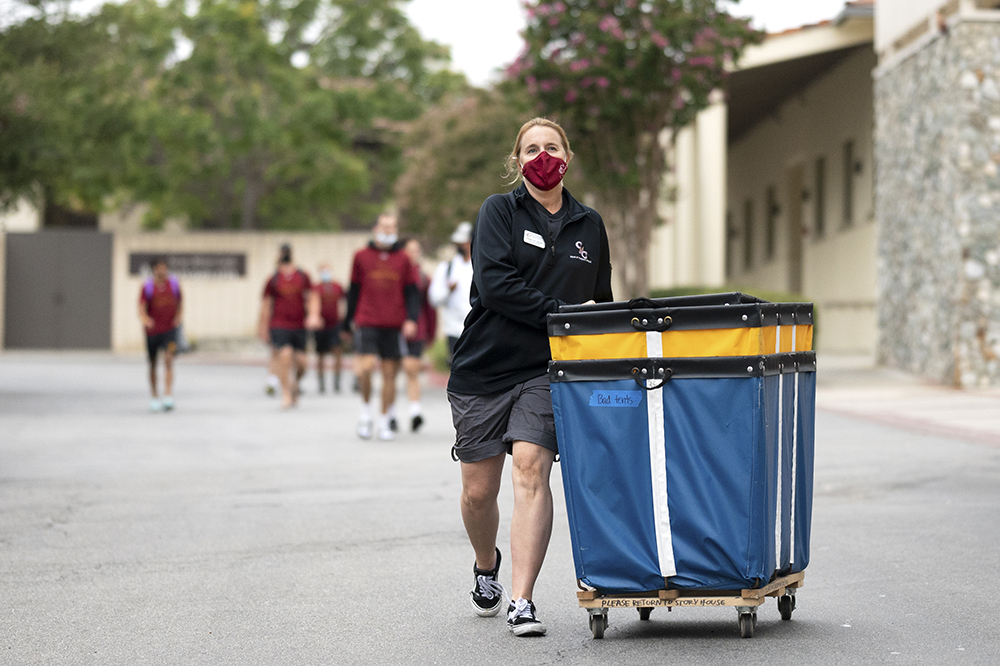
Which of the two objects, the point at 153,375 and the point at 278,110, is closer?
the point at 153,375

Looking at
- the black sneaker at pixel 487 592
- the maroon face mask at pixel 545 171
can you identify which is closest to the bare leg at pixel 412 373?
the black sneaker at pixel 487 592

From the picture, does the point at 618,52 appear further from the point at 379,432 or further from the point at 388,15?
the point at 388,15

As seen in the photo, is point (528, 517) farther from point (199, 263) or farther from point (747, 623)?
point (199, 263)

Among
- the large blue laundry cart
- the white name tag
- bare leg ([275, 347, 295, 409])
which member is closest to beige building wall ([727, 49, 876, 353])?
bare leg ([275, 347, 295, 409])

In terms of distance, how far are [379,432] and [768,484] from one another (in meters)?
8.32

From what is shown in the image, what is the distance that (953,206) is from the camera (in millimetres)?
16266

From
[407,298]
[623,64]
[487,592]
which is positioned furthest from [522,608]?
[623,64]

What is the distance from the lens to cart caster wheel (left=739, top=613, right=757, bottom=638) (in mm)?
4863

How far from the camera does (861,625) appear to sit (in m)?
5.14

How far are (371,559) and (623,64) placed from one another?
40.4 feet

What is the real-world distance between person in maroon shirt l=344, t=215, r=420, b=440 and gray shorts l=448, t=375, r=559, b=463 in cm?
733

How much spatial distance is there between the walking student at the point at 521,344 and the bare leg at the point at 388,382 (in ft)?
23.8

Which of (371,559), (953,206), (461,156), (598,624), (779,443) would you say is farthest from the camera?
(461,156)

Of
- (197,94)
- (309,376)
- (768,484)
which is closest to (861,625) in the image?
(768,484)
